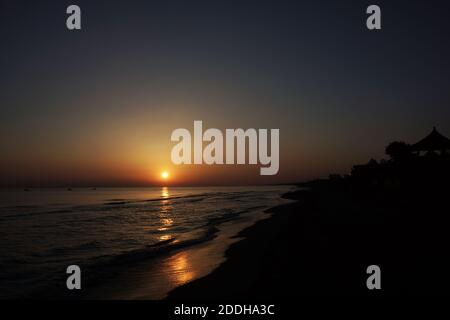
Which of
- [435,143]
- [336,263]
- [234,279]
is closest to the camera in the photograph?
[234,279]

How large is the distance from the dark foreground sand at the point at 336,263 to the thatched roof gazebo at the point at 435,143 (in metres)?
8.30

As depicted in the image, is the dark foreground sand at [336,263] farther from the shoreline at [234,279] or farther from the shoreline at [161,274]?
the shoreline at [161,274]

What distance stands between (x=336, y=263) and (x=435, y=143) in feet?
55.3

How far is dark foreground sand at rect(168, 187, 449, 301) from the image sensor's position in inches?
298

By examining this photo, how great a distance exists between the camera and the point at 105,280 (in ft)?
34.1

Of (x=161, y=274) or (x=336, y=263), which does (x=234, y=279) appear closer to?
(x=161, y=274)

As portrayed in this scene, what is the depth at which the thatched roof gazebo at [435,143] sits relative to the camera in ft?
72.7

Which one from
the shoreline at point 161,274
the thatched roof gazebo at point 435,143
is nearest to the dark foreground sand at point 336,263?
the shoreline at point 161,274

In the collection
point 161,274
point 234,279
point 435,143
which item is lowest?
point 161,274

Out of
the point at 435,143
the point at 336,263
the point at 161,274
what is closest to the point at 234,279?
the point at 161,274

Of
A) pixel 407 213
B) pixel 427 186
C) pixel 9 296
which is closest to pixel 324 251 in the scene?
pixel 407 213

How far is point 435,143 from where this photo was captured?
22.3 meters

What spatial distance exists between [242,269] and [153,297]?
3.10 m

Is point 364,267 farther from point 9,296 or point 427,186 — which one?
point 427,186
